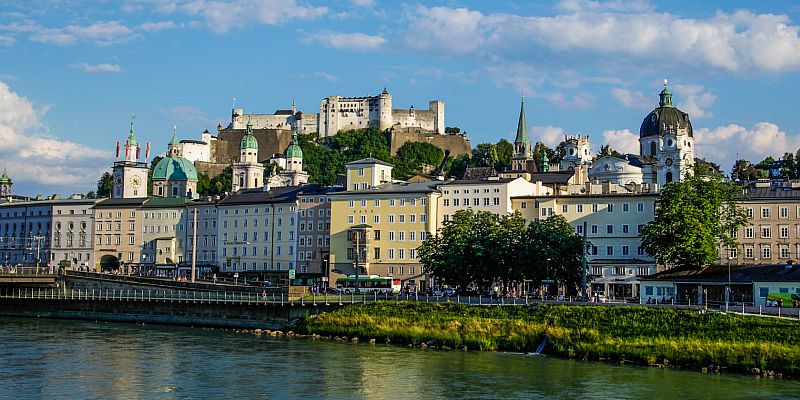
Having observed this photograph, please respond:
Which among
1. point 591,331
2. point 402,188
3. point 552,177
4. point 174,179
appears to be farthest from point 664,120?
point 591,331

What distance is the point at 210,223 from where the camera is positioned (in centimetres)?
12575

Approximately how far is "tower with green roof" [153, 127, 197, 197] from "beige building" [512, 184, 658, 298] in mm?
78889

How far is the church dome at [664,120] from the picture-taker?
147488mm

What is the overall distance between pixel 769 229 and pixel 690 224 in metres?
19.7

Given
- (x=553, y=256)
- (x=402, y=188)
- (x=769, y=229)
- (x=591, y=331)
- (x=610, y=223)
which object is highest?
(x=402, y=188)

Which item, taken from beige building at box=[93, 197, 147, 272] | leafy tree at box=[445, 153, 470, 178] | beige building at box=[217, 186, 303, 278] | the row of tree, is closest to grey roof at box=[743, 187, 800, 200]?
the row of tree

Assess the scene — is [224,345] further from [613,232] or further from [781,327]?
[613,232]

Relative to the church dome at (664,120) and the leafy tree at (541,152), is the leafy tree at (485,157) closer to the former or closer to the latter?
the leafy tree at (541,152)

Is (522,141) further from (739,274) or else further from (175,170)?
(739,274)

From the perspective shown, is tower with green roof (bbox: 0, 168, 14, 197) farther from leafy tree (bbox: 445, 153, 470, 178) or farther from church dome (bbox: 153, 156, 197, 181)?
leafy tree (bbox: 445, 153, 470, 178)

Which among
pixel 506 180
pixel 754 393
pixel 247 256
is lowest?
pixel 754 393

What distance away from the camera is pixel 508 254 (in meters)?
77.2

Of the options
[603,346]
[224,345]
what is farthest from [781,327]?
[224,345]

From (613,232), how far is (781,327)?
149 ft
